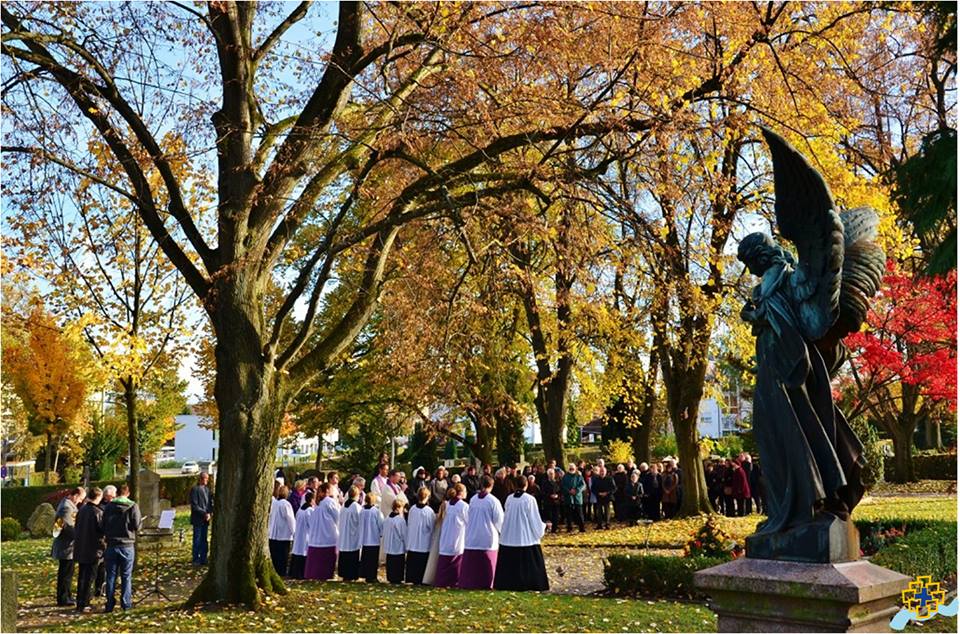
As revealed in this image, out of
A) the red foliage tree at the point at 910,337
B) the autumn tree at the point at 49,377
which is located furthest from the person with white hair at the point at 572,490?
the autumn tree at the point at 49,377

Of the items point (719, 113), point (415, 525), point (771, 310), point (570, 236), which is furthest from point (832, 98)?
point (771, 310)

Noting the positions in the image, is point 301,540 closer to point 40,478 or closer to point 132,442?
point 132,442

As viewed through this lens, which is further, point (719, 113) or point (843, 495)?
point (719, 113)

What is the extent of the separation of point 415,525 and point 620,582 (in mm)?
4092

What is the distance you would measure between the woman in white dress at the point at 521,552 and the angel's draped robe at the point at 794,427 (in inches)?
348

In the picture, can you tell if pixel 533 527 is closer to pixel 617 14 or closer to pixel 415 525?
pixel 415 525

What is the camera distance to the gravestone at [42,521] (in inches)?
1131

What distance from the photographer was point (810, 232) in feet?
20.8

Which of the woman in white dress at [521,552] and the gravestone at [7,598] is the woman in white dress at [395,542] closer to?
the woman in white dress at [521,552]

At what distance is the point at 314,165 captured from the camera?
49.3ft

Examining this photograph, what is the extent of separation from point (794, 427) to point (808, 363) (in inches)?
17.9

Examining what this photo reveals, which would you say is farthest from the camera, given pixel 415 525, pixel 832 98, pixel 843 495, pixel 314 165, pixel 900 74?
pixel 900 74

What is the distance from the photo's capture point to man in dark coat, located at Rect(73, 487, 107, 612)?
44.9ft

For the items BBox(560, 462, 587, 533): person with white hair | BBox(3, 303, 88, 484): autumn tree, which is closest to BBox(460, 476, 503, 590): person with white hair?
BBox(560, 462, 587, 533): person with white hair
